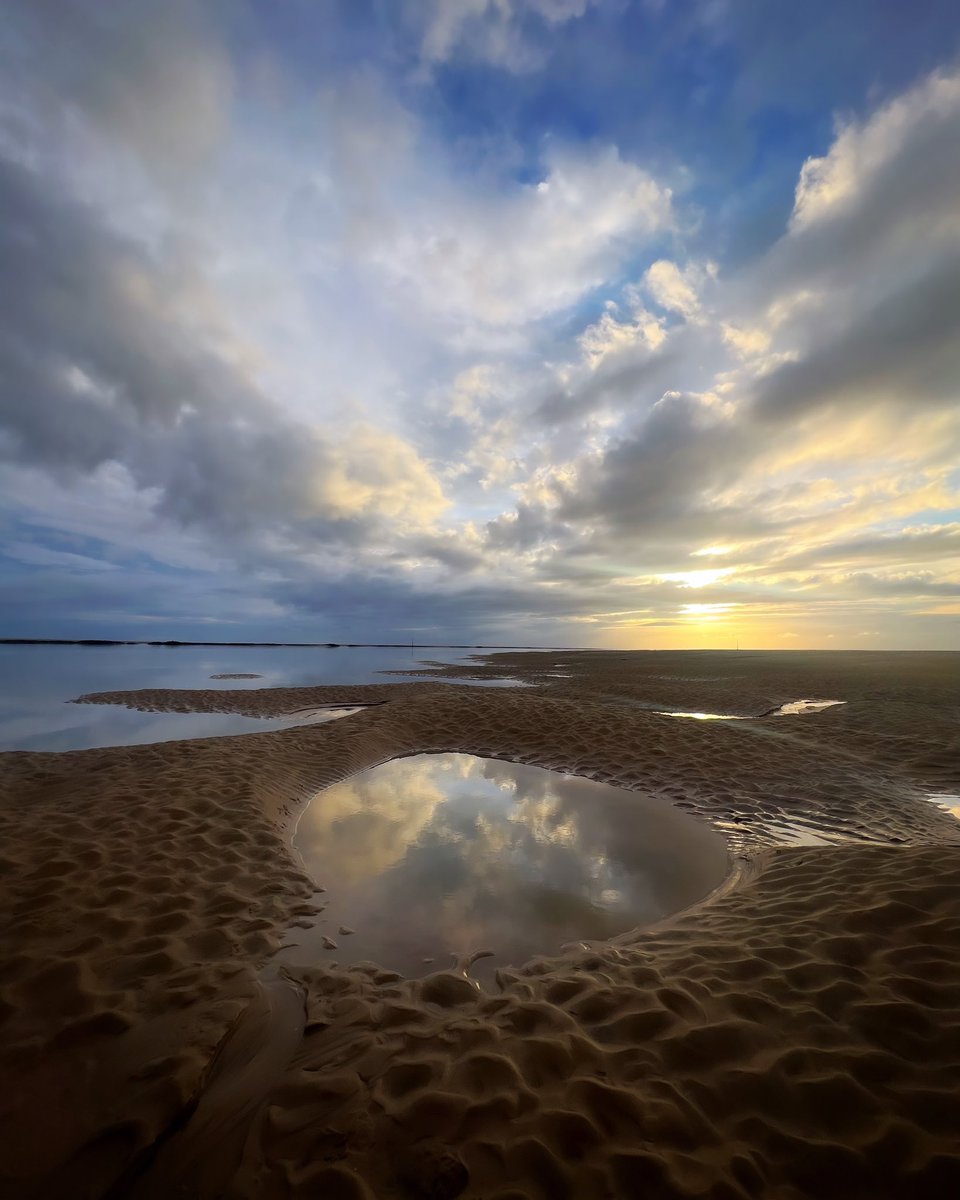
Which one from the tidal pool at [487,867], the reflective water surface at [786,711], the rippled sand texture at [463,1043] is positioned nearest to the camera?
the rippled sand texture at [463,1043]

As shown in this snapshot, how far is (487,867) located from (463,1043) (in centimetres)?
320

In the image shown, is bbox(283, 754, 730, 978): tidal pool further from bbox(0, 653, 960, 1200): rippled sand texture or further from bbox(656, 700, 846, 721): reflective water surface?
bbox(656, 700, 846, 721): reflective water surface

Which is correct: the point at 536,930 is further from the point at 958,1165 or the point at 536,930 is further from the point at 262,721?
the point at 262,721

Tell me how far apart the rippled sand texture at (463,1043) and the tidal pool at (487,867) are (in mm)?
406

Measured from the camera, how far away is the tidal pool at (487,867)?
5.16 m

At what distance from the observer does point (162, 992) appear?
4.16m

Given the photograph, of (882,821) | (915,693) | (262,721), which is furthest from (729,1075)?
(915,693)

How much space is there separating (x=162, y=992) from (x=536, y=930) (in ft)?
11.6

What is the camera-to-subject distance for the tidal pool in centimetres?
516

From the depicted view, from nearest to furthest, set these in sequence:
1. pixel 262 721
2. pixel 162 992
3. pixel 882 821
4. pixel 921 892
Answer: pixel 162 992
pixel 921 892
pixel 882 821
pixel 262 721

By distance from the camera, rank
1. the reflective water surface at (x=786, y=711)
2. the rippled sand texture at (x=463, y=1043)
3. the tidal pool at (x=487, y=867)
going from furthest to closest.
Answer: the reflective water surface at (x=786, y=711) < the tidal pool at (x=487, y=867) < the rippled sand texture at (x=463, y=1043)

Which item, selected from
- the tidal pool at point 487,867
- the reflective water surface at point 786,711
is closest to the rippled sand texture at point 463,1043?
the tidal pool at point 487,867

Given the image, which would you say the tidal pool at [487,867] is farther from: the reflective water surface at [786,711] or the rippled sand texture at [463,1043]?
the reflective water surface at [786,711]

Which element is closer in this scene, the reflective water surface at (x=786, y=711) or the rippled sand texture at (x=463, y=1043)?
the rippled sand texture at (x=463, y=1043)
